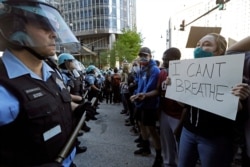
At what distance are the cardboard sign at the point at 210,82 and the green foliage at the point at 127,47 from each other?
33.1 m

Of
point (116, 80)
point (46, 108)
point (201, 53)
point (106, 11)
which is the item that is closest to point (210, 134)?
point (201, 53)

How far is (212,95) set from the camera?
6.06 ft

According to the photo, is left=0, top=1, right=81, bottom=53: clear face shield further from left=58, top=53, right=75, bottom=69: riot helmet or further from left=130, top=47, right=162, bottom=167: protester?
left=58, top=53, right=75, bottom=69: riot helmet

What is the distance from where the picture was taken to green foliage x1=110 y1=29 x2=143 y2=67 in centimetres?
3688

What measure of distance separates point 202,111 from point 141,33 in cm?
4136

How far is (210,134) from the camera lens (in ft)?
6.21

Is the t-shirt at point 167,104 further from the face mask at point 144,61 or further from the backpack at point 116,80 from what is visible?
the backpack at point 116,80

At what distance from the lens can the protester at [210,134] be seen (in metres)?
1.88

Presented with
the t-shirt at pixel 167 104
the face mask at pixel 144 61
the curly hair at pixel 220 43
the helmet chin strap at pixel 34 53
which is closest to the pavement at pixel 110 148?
the t-shirt at pixel 167 104

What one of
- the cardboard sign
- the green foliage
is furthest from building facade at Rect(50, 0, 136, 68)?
the cardboard sign

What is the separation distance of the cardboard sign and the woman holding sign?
0.38 ft

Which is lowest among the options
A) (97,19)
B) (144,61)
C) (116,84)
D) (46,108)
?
(116,84)

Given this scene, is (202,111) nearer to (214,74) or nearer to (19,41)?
(214,74)

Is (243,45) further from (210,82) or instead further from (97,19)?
(97,19)
